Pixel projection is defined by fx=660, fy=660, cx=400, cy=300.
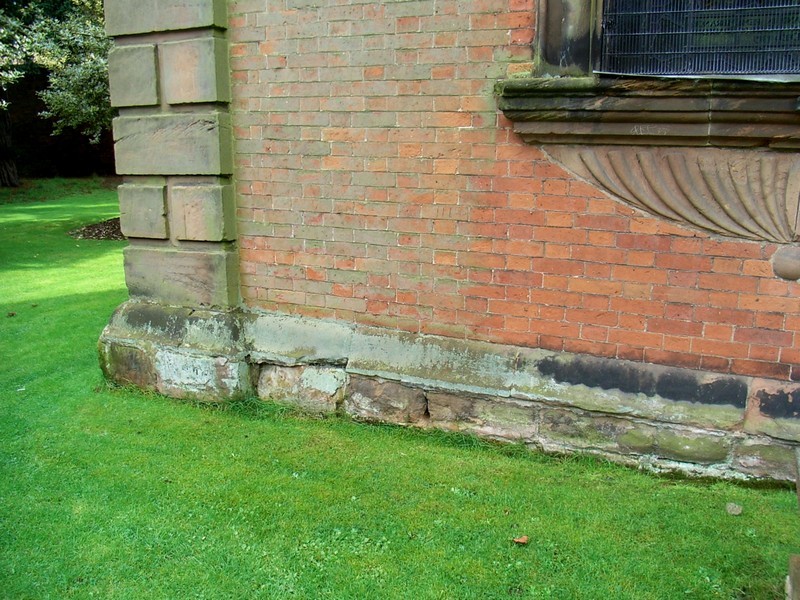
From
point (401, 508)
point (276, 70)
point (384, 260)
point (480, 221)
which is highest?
point (276, 70)

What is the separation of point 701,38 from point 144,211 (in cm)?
373

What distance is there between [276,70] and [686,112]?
253 cm

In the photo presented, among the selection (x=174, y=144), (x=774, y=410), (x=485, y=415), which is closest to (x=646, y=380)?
(x=774, y=410)

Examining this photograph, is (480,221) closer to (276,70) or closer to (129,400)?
(276,70)

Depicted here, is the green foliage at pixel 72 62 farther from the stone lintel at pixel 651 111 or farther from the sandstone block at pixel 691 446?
the sandstone block at pixel 691 446

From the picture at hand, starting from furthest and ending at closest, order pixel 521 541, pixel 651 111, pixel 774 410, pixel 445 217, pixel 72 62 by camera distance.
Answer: pixel 72 62 → pixel 445 217 → pixel 774 410 → pixel 651 111 → pixel 521 541

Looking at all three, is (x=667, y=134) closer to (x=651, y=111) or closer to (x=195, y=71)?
(x=651, y=111)

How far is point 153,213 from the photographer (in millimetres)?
4746

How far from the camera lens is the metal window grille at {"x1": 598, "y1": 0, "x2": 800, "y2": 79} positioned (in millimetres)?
3129

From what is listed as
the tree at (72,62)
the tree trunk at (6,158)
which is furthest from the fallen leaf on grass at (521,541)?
the tree trunk at (6,158)

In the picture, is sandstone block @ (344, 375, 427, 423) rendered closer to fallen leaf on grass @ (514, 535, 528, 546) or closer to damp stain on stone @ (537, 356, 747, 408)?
damp stain on stone @ (537, 356, 747, 408)

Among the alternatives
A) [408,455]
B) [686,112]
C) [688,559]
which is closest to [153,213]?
[408,455]

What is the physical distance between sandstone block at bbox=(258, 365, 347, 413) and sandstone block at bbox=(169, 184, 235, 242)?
1012 mm

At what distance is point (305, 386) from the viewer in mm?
4492
